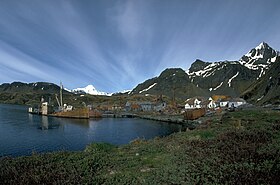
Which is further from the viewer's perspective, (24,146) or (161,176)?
(24,146)

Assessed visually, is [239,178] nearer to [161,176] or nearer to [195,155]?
[161,176]

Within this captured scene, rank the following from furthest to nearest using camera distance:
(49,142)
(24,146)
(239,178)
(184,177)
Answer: (49,142)
(24,146)
(184,177)
(239,178)

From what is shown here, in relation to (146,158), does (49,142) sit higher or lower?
lower

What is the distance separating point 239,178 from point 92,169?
575 centimetres

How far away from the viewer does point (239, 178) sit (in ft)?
22.4

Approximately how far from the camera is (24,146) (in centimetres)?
4266

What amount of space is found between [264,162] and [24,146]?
44324mm

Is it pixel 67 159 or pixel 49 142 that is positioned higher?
pixel 67 159

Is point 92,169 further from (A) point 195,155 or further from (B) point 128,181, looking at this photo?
(A) point 195,155

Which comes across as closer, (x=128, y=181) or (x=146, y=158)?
(x=128, y=181)

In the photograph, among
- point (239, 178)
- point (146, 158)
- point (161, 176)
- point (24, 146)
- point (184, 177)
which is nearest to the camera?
point (239, 178)

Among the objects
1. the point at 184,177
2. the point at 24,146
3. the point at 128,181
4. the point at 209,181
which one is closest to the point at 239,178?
the point at 209,181

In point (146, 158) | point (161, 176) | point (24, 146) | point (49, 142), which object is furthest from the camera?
point (49, 142)

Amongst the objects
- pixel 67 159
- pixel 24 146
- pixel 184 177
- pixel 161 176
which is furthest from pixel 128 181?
pixel 24 146
